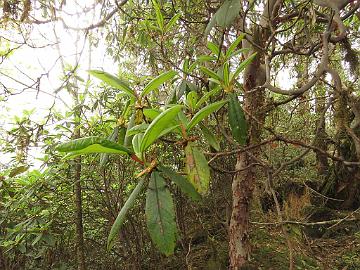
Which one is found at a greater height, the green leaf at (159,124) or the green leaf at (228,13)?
the green leaf at (228,13)

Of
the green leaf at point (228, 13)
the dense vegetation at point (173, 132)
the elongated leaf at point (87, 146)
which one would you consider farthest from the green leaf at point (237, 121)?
the elongated leaf at point (87, 146)

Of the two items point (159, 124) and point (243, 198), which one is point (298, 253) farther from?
point (159, 124)

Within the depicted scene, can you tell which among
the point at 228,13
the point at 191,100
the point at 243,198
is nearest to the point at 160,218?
the point at 191,100

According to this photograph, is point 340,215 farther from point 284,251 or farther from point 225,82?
point 225,82

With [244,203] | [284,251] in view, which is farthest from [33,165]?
[284,251]

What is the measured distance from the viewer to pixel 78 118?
2375 mm

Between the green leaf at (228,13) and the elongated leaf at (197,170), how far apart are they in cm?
53

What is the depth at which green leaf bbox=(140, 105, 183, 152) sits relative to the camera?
694 mm

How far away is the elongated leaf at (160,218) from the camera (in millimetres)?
692

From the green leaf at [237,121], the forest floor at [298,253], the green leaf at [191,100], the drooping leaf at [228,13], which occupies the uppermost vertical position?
the drooping leaf at [228,13]

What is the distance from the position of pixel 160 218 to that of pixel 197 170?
19 cm

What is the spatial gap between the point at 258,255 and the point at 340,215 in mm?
1802

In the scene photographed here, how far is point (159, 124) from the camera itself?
0.71 m

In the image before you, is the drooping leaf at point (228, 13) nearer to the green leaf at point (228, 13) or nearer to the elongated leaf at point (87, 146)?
the green leaf at point (228, 13)
